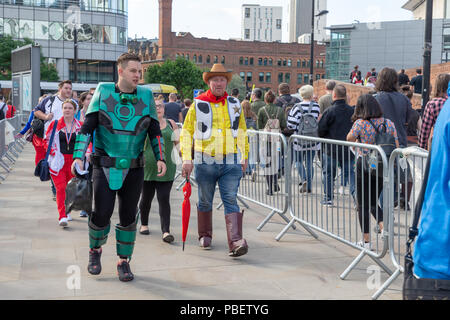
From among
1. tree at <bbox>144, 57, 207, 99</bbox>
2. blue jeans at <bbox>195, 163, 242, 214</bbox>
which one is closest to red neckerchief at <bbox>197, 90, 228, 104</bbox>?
blue jeans at <bbox>195, 163, 242, 214</bbox>

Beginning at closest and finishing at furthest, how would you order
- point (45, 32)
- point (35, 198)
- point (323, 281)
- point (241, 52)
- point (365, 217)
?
point (323, 281) < point (365, 217) < point (35, 198) < point (45, 32) < point (241, 52)

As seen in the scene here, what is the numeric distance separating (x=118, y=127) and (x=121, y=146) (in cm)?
17

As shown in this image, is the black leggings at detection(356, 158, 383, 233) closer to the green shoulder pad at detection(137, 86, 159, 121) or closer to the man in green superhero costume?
the man in green superhero costume

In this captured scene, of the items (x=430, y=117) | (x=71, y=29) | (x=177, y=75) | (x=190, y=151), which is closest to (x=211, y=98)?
(x=190, y=151)

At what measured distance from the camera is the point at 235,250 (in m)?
5.82

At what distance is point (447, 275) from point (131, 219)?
335cm

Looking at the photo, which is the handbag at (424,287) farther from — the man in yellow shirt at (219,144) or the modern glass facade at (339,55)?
the modern glass facade at (339,55)

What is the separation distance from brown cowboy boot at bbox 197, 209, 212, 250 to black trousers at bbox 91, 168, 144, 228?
132 centimetres

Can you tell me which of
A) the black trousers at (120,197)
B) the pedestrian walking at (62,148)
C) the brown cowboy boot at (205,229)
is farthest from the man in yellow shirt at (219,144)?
the pedestrian walking at (62,148)

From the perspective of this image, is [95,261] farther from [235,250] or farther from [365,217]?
[365,217]

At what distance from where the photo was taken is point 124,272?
16.9 ft

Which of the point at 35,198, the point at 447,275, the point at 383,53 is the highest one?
the point at 383,53

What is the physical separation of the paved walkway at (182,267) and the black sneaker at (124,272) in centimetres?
7
